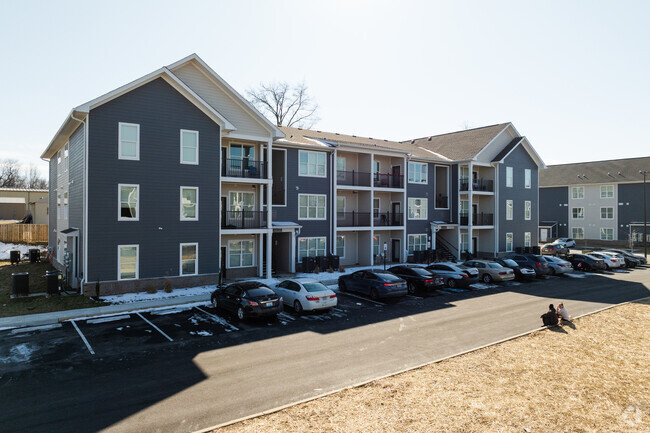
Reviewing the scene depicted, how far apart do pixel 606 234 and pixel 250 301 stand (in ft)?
191

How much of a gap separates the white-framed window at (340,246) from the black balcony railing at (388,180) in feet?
17.3

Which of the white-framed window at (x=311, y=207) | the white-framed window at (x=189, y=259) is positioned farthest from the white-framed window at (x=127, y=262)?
the white-framed window at (x=311, y=207)

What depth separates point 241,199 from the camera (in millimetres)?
26375

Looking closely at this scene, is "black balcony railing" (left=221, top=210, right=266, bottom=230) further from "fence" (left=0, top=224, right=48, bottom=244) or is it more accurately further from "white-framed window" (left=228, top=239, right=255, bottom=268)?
"fence" (left=0, top=224, right=48, bottom=244)

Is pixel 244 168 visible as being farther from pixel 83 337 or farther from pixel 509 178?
pixel 509 178

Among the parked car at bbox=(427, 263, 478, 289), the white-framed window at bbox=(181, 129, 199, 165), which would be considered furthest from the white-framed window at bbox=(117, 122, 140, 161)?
the parked car at bbox=(427, 263, 478, 289)

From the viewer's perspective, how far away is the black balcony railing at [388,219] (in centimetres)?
3331

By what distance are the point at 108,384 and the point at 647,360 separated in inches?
572

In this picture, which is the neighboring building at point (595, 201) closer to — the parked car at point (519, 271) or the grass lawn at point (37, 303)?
the parked car at point (519, 271)

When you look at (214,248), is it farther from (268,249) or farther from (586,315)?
(586,315)

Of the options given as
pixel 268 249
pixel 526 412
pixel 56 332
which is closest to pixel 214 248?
pixel 268 249

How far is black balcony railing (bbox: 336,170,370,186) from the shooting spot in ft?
103

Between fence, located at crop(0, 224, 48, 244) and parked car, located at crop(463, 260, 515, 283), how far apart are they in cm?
4071

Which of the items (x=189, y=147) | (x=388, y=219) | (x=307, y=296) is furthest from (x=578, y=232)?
(x=189, y=147)
